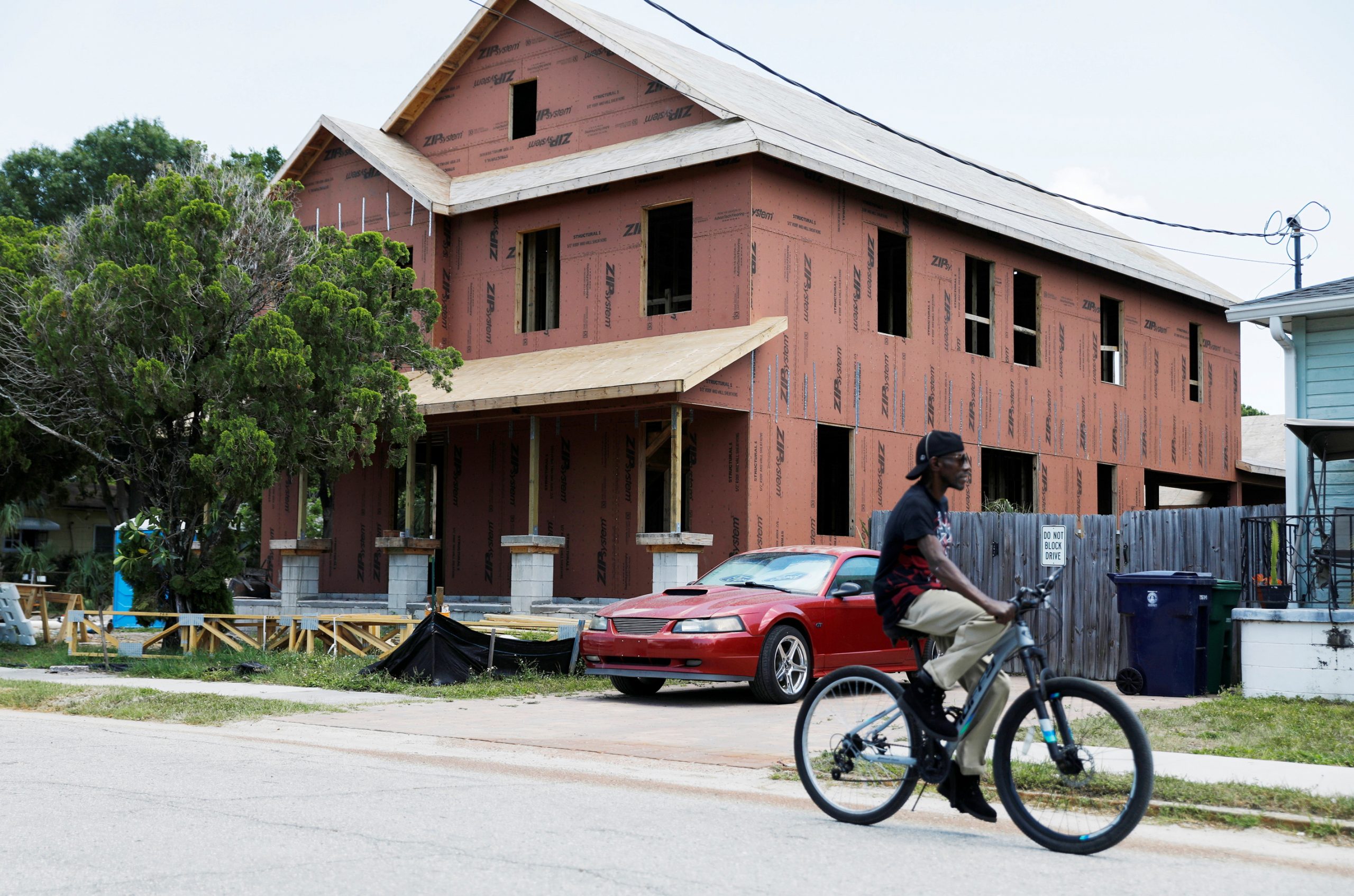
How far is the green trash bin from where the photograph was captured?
13.0 meters

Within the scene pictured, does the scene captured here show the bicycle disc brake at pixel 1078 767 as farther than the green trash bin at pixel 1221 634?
No

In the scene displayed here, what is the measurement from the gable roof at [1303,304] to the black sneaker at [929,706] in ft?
34.8

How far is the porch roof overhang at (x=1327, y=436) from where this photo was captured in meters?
13.3

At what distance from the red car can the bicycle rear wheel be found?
525 centimetres

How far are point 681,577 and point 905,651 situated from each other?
4.48 m

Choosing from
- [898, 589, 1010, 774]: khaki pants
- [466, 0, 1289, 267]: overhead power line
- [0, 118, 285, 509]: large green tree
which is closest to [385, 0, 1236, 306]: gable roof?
[466, 0, 1289, 267]: overhead power line

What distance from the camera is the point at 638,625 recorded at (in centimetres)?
1257

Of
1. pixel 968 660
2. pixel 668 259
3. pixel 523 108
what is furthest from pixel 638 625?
pixel 523 108

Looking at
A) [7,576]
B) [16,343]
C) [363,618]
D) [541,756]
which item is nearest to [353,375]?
[363,618]

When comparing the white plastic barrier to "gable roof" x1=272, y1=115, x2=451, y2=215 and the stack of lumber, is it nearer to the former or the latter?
the stack of lumber

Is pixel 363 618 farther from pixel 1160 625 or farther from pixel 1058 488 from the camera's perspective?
pixel 1058 488

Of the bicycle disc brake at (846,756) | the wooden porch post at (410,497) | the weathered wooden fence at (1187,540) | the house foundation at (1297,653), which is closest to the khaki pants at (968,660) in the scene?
the bicycle disc brake at (846,756)

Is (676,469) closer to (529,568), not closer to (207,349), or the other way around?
(529,568)

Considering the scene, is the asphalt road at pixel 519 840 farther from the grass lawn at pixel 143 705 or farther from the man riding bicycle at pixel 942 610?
the grass lawn at pixel 143 705
